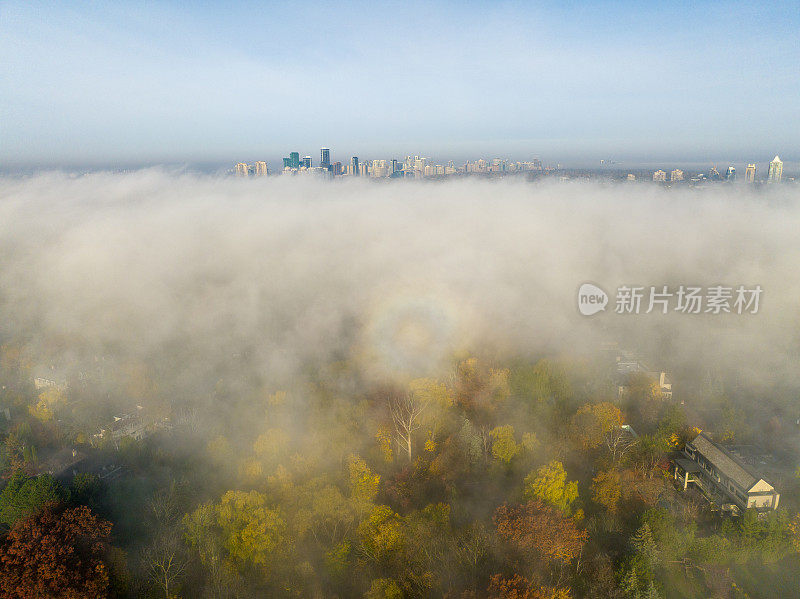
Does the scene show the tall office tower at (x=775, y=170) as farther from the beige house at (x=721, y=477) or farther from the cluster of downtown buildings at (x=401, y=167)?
the beige house at (x=721, y=477)

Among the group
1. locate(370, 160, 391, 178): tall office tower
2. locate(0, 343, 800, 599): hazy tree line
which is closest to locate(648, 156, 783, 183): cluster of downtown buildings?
locate(370, 160, 391, 178): tall office tower

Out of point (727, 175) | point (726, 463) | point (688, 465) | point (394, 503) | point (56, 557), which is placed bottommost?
point (394, 503)

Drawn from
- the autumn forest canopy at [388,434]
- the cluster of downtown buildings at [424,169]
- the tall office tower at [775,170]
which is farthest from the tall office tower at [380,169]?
the tall office tower at [775,170]

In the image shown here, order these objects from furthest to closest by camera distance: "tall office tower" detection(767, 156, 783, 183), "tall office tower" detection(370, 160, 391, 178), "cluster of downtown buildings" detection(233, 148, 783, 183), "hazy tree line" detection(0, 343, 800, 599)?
1. "tall office tower" detection(370, 160, 391, 178)
2. "cluster of downtown buildings" detection(233, 148, 783, 183)
3. "tall office tower" detection(767, 156, 783, 183)
4. "hazy tree line" detection(0, 343, 800, 599)

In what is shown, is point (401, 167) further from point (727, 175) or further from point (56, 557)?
point (56, 557)

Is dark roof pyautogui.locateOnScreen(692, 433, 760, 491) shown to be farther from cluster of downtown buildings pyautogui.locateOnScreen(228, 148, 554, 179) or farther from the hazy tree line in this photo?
cluster of downtown buildings pyautogui.locateOnScreen(228, 148, 554, 179)

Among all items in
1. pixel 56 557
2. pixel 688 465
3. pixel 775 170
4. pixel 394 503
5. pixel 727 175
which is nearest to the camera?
pixel 56 557

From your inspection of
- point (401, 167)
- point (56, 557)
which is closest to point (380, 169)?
point (401, 167)
